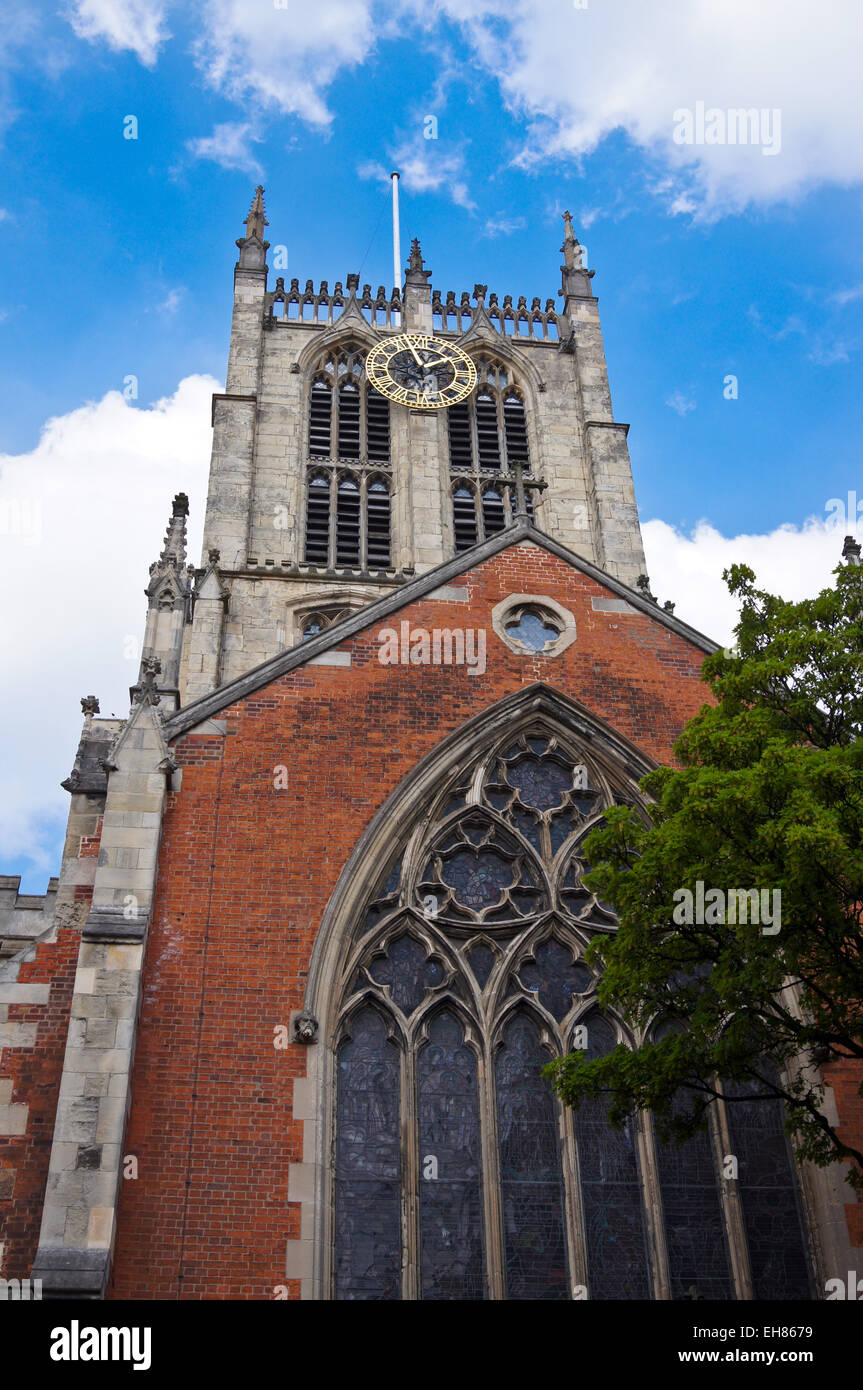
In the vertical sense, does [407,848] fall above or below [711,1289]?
above

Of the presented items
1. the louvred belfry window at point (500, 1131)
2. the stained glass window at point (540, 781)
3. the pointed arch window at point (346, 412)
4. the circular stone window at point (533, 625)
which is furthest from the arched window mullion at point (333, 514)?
the louvred belfry window at point (500, 1131)

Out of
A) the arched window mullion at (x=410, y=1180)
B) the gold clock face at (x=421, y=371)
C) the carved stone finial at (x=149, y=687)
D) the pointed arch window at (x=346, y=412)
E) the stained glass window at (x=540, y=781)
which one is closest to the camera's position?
the arched window mullion at (x=410, y=1180)

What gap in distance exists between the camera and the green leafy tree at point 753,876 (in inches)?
459

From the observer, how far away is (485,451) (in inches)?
1426

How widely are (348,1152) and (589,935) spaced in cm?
370

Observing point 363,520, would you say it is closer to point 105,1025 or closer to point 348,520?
point 348,520

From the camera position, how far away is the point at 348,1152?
48.2 ft

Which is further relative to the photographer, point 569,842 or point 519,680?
point 519,680

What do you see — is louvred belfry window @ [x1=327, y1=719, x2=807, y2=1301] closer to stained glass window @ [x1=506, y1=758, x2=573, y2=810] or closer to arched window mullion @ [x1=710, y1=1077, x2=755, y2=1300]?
arched window mullion @ [x1=710, y1=1077, x2=755, y2=1300]

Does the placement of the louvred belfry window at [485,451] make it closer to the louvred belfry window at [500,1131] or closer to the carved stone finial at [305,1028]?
the louvred belfry window at [500,1131]

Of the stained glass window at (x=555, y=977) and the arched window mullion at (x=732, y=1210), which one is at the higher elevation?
the stained glass window at (x=555, y=977)

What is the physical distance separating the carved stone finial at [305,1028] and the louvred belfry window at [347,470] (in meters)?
18.4
